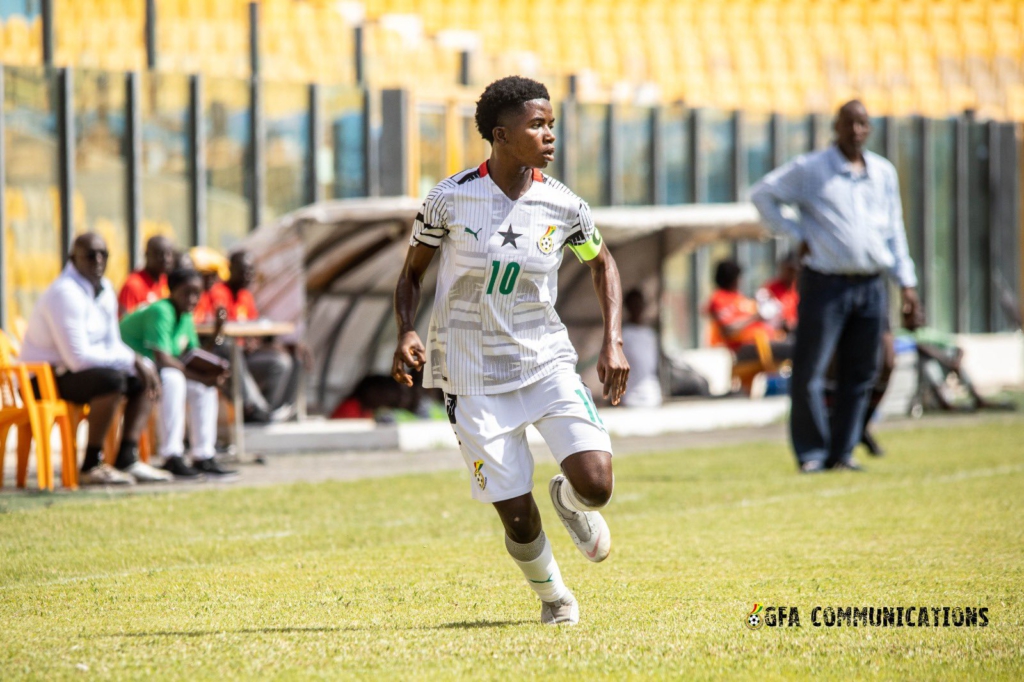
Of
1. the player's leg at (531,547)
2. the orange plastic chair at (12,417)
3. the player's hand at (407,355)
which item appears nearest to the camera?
the player's hand at (407,355)

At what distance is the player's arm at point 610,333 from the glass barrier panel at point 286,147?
38.4ft

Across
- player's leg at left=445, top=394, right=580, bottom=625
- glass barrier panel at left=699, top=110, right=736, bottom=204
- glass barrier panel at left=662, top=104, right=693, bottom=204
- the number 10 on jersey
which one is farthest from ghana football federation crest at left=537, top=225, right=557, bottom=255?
glass barrier panel at left=699, top=110, right=736, bottom=204

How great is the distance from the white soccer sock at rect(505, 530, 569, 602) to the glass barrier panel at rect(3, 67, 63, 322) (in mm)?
10450

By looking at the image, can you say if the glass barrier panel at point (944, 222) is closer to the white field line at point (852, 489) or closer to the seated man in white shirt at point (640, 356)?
the seated man in white shirt at point (640, 356)

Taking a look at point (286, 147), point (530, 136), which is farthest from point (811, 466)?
point (286, 147)

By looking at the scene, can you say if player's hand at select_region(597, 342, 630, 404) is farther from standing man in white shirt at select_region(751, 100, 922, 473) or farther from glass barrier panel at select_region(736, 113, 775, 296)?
glass barrier panel at select_region(736, 113, 775, 296)

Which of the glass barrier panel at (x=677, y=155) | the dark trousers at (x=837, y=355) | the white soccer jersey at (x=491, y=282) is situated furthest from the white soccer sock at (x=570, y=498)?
the glass barrier panel at (x=677, y=155)

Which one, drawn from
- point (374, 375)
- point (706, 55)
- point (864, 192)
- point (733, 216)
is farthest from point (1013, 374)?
point (864, 192)

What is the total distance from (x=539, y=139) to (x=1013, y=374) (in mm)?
20697

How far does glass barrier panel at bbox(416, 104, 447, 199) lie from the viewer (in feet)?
60.0

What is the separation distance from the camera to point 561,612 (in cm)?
544

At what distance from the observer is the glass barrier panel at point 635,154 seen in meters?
20.8

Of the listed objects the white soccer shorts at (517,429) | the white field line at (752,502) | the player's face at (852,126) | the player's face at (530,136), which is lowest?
the white field line at (752,502)

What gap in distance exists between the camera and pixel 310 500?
9805 mm
